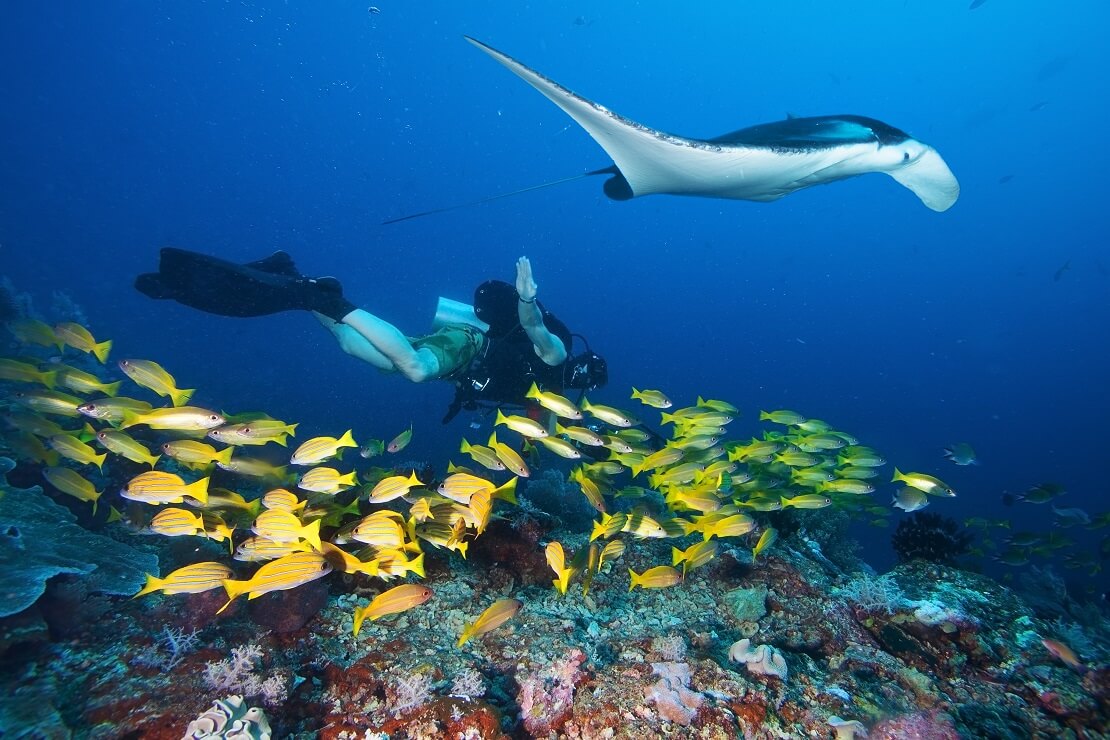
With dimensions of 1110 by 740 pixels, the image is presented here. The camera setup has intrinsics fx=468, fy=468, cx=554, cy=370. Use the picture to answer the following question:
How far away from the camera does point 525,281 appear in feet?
18.6

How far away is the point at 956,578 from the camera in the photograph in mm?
4012

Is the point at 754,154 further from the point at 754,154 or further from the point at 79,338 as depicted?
the point at 79,338

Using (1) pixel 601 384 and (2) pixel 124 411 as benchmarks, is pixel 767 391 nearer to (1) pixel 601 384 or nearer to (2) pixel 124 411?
(1) pixel 601 384

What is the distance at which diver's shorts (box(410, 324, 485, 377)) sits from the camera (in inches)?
269

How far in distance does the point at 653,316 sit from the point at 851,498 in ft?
368

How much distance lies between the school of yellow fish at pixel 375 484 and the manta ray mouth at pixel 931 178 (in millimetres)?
3101

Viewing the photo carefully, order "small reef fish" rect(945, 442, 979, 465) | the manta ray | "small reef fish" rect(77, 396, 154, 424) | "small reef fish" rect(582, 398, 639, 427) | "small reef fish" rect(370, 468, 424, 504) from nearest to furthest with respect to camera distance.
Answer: "small reef fish" rect(370, 468, 424, 504)
the manta ray
"small reef fish" rect(77, 396, 154, 424)
"small reef fish" rect(582, 398, 639, 427)
"small reef fish" rect(945, 442, 979, 465)

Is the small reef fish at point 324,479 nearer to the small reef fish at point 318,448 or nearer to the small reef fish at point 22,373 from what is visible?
the small reef fish at point 318,448

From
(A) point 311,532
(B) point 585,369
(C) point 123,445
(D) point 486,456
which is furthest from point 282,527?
(B) point 585,369

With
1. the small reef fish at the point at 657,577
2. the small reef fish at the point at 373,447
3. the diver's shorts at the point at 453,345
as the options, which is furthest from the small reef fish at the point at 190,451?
the small reef fish at the point at 657,577

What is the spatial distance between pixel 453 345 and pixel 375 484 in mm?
3328

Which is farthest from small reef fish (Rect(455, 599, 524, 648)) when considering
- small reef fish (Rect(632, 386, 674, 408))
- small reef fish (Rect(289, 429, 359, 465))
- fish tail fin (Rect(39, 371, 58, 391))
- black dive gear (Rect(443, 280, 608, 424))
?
fish tail fin (Rect(39, 371, 58, 391))

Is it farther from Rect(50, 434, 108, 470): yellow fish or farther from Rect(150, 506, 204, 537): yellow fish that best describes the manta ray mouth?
Rect(50, 434, 108, 470): yellow fish

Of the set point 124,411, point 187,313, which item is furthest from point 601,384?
point 187,313
